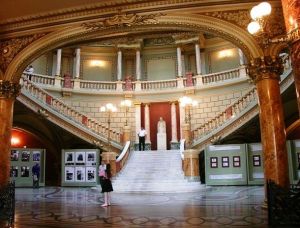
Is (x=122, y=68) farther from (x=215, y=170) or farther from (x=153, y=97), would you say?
(x=215, y=170)

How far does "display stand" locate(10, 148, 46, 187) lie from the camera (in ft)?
50.5

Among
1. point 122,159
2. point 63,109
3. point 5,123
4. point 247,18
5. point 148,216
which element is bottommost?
point 148,216

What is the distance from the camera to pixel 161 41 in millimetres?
21906

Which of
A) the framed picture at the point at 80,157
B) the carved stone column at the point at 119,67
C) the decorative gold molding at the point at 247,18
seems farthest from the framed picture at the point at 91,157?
the decorative gold molding at the point at 247,18

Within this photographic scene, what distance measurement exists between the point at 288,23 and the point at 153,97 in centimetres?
1650

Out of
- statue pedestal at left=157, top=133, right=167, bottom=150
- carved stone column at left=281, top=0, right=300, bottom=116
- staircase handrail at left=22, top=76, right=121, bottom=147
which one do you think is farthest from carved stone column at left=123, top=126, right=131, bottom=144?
carved stone column at left=281, top=0, right=300, bottom=116

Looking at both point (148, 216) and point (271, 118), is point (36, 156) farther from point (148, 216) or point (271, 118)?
point (271, 118)

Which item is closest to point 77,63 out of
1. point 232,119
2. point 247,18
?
point 232,119

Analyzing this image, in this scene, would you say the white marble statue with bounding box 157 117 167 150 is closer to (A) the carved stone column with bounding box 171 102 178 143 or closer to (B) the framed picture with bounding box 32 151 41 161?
(A) the carved stone column with bounding box 171 102 178 143

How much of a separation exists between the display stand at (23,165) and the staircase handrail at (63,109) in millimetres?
2427

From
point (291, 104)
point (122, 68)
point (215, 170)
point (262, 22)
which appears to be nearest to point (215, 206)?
point (262, 22)

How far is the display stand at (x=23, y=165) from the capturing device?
15.4 metres

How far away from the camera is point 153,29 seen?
26.9 feet

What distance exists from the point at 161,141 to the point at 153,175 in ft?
19.9
